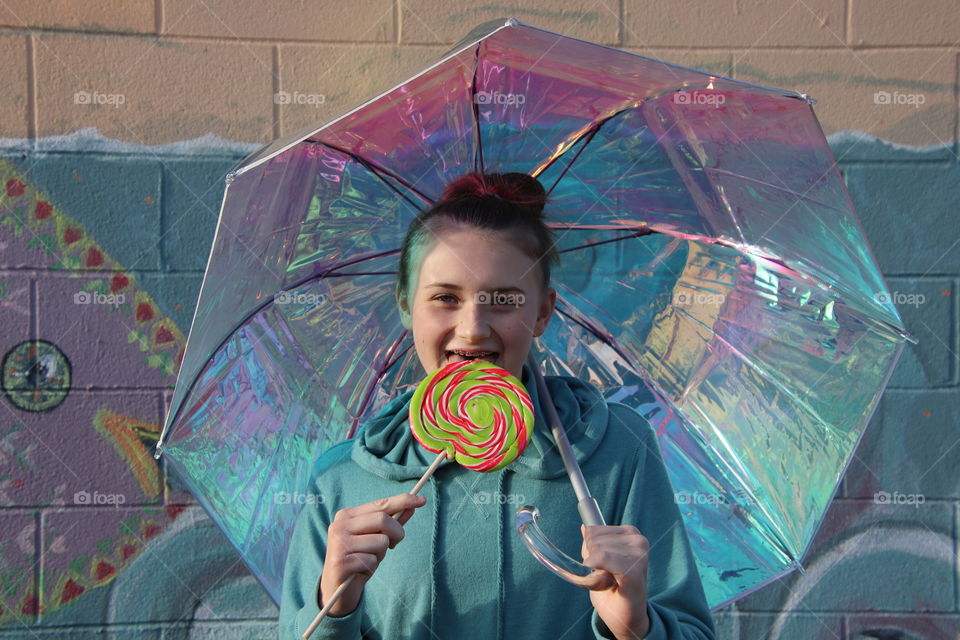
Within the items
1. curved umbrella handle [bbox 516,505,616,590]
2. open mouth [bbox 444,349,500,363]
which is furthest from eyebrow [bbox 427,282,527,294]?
curved umbrella handle [bbox 516,505,616,590]

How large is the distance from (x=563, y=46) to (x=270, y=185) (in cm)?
65

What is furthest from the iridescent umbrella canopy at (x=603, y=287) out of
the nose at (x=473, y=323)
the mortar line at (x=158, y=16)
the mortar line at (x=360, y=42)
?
the mortar line at (x=158, y=16)

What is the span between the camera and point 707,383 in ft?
7.00

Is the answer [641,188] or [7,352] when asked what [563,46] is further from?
[7,352]

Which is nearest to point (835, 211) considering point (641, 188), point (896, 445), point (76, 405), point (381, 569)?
point (641, 188)

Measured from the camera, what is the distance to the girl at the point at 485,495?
1805mm

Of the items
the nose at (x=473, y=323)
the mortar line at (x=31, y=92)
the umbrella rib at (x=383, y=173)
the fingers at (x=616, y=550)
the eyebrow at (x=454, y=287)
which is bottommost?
the fingers at (x=616, y=550)

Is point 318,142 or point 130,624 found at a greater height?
point 318,142

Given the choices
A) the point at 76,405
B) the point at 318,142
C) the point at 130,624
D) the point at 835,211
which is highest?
the point at 318,142

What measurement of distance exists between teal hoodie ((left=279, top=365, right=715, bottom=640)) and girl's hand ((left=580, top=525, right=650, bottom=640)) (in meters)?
0.10

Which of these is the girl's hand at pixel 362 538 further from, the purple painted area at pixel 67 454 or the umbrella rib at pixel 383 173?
the purple painted area at pixel 67 454

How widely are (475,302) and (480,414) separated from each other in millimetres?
223

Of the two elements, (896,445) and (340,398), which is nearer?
(340,398)

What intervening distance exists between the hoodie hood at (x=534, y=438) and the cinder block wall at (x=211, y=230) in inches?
60.3
